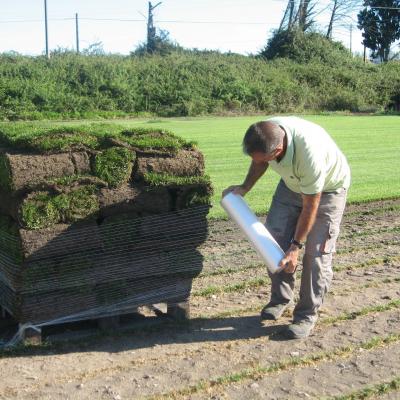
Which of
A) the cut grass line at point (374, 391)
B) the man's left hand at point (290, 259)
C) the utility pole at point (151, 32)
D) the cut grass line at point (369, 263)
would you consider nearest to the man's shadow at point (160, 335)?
the man's left hand at point (290, 259)

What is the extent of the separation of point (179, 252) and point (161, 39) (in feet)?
170

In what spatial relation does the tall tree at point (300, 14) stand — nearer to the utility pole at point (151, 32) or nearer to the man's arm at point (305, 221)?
the utility pole at point (151, 32)

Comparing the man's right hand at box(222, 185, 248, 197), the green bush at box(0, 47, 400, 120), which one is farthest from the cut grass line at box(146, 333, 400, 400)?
the green bush at box(0, 47, 400, 120)

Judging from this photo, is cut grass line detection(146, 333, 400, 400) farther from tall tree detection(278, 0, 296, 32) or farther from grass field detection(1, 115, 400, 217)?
tall tree detection(278, 0, 296, 32)

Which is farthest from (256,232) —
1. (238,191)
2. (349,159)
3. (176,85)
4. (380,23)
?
(380,23)

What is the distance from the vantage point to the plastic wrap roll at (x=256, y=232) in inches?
190

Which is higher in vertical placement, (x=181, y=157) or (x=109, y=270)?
(x=181, y=157)

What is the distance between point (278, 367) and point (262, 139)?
1587 millimetres

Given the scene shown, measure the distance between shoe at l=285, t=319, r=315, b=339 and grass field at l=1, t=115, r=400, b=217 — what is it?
430 centimetres

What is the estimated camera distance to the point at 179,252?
549cm

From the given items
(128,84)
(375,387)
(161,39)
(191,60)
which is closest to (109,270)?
(375,387)

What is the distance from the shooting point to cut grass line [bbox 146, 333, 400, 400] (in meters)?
4.26

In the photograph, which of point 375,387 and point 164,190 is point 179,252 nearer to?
point 164,190

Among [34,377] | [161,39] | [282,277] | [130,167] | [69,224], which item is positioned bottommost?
[34,377]
